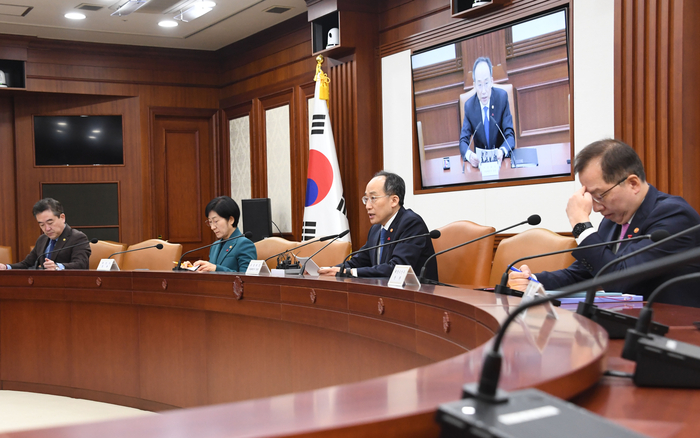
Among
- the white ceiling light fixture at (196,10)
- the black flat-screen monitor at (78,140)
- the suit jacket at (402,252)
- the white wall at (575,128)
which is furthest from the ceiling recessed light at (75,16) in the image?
the suit jacket at (402,252)

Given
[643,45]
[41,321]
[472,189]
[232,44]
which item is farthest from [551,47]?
[232,44]

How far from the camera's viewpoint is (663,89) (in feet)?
10.7

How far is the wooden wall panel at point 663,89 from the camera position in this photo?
318cm

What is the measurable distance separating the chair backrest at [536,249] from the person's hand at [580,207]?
346 mm

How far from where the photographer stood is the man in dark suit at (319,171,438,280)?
3146 millimetres

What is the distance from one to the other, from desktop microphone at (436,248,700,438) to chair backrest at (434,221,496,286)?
2.48m

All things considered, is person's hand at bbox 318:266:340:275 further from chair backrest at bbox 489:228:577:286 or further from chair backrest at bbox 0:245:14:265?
chair backrest at bbox 0:245:14:265

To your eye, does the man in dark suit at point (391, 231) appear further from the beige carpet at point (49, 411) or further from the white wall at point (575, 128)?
the beige carpet at point (49, 411)

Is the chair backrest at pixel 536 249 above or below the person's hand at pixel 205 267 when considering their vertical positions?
above

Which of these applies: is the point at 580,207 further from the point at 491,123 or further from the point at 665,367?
the point at 491,123

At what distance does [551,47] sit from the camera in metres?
3.97

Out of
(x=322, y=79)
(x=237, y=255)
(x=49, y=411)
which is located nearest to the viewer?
(x=49, y=411)

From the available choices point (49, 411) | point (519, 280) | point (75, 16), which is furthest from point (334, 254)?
point (75, 16)

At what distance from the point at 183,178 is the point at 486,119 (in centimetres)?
422
